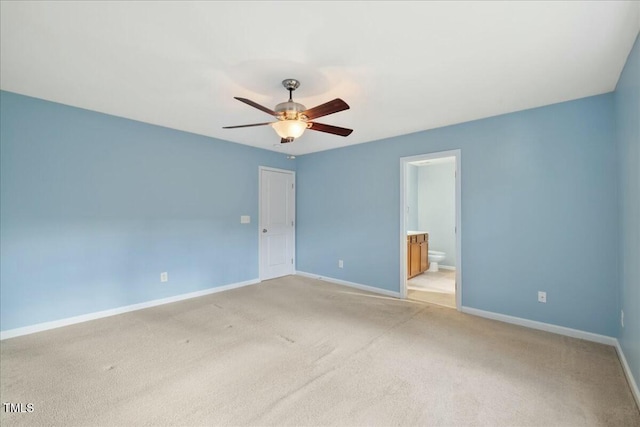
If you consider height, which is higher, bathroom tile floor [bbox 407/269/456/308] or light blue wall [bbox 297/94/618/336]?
light blue wall [bbox 297/94/618/336]

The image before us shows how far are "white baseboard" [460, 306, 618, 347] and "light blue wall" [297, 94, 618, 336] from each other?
0.16ft

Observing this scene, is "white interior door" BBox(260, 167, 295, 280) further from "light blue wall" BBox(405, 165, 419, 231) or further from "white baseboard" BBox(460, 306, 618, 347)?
"white baseboard" BBox(460, 306, 618, 347)

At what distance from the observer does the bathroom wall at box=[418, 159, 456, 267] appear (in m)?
6.28

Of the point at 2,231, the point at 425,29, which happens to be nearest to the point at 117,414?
the point at 2,231

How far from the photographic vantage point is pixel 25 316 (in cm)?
285

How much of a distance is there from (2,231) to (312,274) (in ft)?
13.4

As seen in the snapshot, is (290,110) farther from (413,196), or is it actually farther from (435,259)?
(413,196)

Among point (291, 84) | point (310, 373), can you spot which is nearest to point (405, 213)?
point (291, 84)

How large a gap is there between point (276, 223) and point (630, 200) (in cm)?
450

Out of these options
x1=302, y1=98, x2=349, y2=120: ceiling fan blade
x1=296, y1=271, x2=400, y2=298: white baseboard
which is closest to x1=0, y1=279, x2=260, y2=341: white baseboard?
x1=296, y1=271, x2=400, y2=298: white baseboard

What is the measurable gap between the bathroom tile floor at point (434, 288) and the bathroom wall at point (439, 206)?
0.85m

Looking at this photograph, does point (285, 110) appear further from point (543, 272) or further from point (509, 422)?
point (543, 272)

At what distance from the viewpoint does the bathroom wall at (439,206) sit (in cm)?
628

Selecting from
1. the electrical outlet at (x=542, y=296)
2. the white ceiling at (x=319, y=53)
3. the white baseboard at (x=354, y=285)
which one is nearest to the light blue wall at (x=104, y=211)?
the white ceiling at (x=319, y=53)
